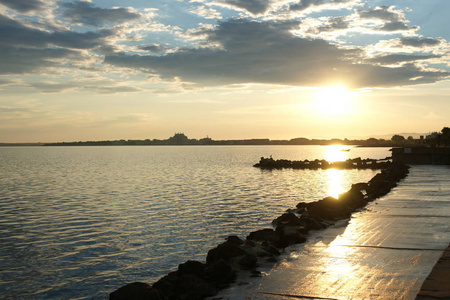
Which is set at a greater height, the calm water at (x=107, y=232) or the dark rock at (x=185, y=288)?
the dark rock at (x=185, y=288)

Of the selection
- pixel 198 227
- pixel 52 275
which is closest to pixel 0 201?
pixel 198 227

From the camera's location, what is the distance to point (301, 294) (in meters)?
8.75

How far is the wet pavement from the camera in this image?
8852 mm

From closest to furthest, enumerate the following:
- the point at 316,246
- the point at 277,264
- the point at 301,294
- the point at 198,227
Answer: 1. the point at 301,294
2. the point at 277,264
3. the point at 316,246
4. the point at 198,227

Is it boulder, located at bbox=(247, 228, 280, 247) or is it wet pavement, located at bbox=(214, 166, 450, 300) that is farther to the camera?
boulder, located at bbox=(247, 228, 280, 247)

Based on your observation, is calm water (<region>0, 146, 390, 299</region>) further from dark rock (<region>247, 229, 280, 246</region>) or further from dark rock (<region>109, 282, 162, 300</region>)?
dark rock (<region>109, 282, 162, 300</region>)

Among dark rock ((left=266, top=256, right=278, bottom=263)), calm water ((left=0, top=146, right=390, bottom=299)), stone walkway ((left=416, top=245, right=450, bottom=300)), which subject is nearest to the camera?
stone walkway ((left=416, top=245, right=450, bottom=300))

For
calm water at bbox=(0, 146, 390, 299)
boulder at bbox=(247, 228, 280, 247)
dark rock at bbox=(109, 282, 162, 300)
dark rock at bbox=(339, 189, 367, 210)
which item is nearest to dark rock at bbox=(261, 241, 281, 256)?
boulder at bbox=(247, 228, 280, 247)

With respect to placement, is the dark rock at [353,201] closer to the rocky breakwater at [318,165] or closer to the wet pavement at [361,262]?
the wet pavement at [361,262]

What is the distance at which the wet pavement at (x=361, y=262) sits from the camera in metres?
8.85

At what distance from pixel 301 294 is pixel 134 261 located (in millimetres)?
6517

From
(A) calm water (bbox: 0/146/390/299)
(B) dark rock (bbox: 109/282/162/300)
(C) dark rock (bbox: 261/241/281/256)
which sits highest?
(B) dark rock (bbox: 109/282/162/300)

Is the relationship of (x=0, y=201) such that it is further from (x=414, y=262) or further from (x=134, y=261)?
(x=414, y=262)

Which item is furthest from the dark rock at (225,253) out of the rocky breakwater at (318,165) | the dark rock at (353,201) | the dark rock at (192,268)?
the rocky breakwater at (318,165)
